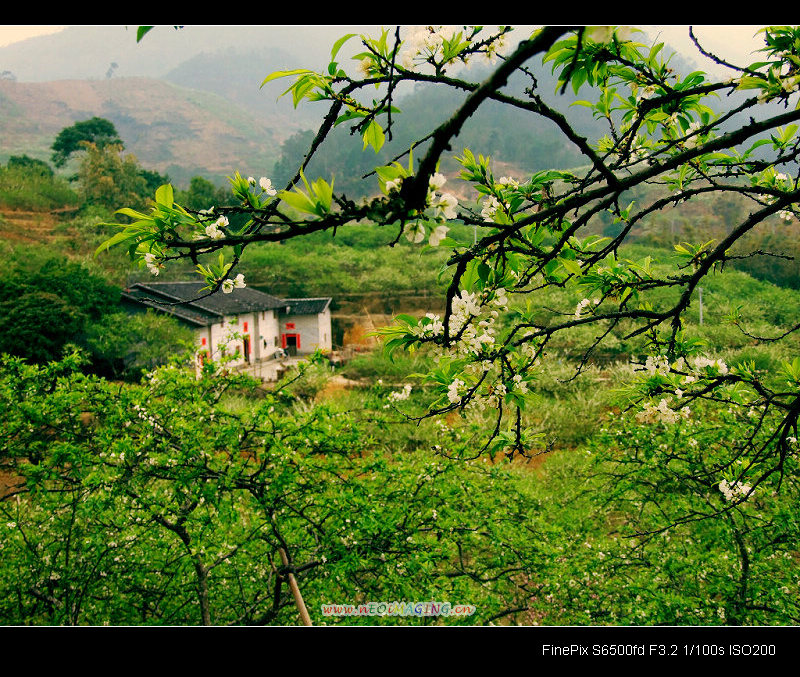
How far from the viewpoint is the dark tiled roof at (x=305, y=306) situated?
7.66 meters

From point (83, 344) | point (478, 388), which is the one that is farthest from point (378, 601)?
point (83, 344)

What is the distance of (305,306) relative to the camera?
771cm

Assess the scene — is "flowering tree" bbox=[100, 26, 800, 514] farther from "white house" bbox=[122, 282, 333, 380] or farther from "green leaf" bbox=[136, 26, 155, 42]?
"white house" bbox=[122, 282, 333, 380]

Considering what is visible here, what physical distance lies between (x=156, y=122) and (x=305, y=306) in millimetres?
26272

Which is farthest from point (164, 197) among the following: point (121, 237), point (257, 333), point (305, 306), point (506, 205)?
point (305, 306)

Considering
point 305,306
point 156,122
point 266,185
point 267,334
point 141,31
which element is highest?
point 156,122

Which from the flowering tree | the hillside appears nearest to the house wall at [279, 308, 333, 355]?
the flowering tree

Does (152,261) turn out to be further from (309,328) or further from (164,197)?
(309,328)

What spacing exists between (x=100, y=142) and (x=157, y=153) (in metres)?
12.1

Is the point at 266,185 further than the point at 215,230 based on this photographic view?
Yes

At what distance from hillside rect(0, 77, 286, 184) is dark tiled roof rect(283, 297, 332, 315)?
1340cm

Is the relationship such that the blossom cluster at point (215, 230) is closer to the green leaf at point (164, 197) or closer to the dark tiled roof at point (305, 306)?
the green leaf at point (164, 197)

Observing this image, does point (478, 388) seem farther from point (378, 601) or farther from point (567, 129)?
point (378, 601)

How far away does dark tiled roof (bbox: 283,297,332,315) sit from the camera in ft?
25.1
